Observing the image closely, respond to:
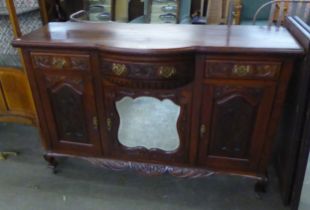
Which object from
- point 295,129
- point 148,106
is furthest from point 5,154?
point 295,129

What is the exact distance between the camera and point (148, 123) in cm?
140

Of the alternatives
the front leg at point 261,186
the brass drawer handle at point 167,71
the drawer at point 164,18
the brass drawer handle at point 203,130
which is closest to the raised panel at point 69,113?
the brass drawer handle at point 167,71

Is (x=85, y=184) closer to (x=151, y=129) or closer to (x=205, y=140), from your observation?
(x=151, y=129)

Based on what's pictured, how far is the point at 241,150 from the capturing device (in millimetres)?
1352

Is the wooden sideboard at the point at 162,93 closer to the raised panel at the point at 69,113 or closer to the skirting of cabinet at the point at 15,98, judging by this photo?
the raised panel at the point at 69,113

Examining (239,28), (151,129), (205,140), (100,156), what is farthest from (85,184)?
(239,28)

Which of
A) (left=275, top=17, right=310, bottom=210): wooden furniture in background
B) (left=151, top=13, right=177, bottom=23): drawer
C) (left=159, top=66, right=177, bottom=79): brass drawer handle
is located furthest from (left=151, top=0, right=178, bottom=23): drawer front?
(left=159, top=66, right=177, bottom=79): brass drawer handle

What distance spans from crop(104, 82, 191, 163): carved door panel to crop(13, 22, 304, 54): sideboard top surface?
0.68ft

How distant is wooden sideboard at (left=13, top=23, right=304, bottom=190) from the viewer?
1.12 meters

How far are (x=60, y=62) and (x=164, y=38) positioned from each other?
48cm

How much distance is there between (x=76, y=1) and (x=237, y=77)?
2.48 meters

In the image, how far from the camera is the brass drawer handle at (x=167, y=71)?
3.70 ft

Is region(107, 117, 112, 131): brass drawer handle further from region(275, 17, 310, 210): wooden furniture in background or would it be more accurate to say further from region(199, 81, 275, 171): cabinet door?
region(275, 17, 310, 210): wooden furniture in background

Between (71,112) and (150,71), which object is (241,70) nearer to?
(150,71)
